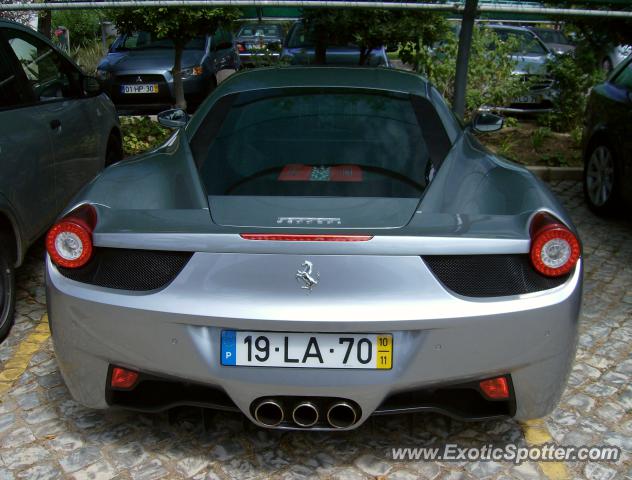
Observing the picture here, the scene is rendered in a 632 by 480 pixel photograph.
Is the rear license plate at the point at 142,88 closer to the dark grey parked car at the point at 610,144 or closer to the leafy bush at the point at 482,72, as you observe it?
the leafy bush at the point at 482,72

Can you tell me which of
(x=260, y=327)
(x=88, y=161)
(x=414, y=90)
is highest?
(x=414, y=90)

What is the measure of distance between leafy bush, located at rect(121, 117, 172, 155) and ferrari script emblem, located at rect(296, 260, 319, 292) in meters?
6.13

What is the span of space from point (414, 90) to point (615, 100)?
3.12m

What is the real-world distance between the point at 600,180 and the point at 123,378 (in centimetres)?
486

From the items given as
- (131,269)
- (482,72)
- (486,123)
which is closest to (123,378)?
(131,269)

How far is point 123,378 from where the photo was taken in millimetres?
2652

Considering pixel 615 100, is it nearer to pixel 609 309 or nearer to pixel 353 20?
pixel 609 309

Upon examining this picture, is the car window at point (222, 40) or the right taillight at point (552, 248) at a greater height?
the right taillight at point (552, 248)

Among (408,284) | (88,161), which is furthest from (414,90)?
(88,161)

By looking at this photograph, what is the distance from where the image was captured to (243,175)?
10.1 ft

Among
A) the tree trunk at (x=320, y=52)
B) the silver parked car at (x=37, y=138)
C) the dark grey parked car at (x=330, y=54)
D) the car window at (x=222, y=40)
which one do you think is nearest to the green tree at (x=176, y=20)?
the tree trunk at (x=320, y=52)

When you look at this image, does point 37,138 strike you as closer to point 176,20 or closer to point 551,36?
point 176,20

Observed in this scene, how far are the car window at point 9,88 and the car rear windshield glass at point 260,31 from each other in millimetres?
12442

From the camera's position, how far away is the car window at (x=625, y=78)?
19.9 ft
